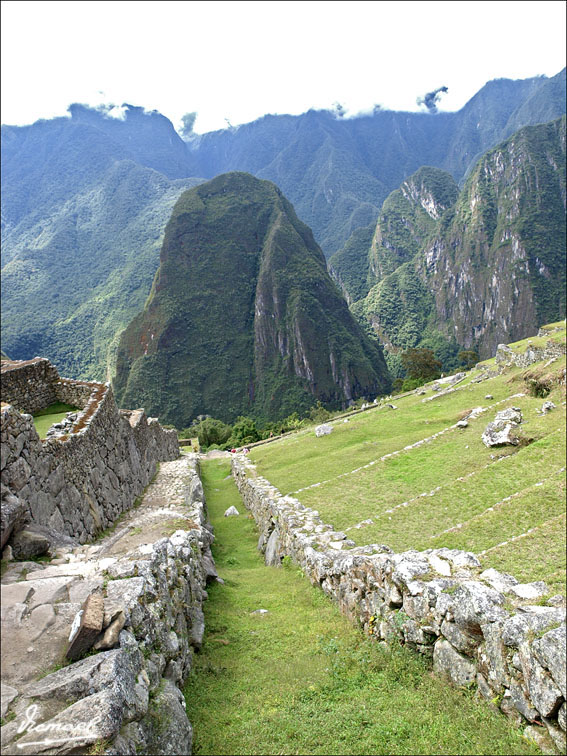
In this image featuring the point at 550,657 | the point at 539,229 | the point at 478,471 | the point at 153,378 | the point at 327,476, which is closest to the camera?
the point at 550,657

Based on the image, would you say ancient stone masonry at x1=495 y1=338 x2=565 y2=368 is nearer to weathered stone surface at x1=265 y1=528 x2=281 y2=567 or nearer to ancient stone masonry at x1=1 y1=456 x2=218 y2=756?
weathered stone surface at x1=265 y1=528 x2=281 y2=567

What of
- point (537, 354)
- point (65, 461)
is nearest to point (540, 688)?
point (65, 461)

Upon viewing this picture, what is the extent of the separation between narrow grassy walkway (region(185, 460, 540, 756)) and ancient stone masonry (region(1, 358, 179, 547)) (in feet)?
11.1

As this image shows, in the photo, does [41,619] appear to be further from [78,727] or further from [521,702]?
[521,702]

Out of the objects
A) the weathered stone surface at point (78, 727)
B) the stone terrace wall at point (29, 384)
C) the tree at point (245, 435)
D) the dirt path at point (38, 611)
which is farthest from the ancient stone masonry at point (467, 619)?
the tree at point (245, 435)

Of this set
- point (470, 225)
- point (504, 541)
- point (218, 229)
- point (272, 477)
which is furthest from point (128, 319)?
point (504, 541)

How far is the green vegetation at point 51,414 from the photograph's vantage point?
1150 cm

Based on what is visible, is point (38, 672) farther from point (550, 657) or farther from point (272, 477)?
point (272, 477)

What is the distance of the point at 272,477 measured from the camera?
19.8 m

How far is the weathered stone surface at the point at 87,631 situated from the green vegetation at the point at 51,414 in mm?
8337

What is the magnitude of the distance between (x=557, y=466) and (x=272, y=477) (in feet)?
39.9

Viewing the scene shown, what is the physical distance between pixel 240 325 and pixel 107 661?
172m

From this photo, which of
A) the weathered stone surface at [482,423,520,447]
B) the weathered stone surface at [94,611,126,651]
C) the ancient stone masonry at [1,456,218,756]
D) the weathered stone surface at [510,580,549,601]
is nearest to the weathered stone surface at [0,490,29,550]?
the ancient stone masonry at [1,456,218,756]

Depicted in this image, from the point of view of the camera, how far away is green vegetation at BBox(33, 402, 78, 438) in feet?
37.7
